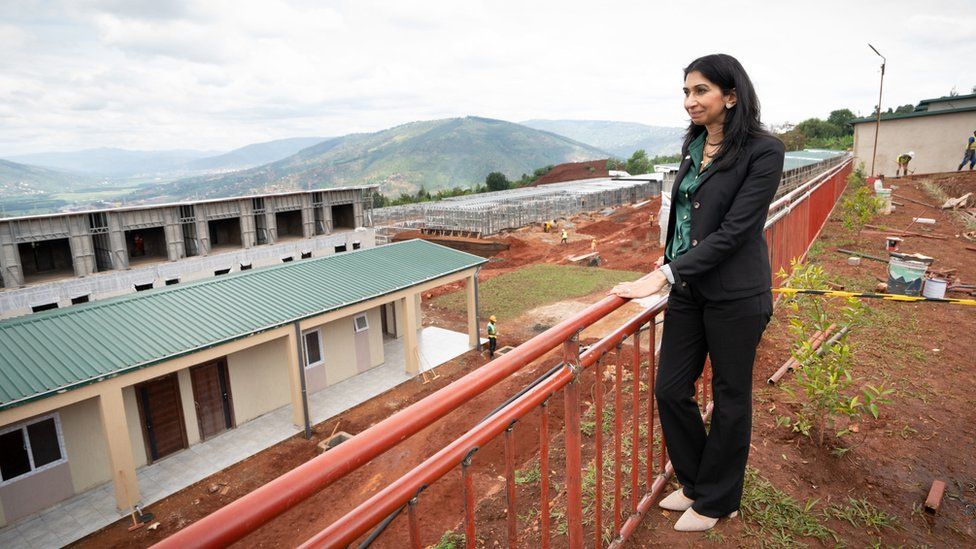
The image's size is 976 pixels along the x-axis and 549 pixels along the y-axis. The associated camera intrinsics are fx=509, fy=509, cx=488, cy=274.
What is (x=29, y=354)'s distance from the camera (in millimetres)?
8867

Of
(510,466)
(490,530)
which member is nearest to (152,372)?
(490,530)

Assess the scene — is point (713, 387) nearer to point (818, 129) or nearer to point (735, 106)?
point (735, 106)

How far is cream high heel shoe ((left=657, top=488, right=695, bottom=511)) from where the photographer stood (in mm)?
2758

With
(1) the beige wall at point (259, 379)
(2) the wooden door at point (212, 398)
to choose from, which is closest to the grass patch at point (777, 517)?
(1) the beige wall at point (259, 379)

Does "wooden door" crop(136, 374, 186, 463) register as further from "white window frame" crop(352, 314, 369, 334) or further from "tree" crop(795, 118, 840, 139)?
"tree" crop(795, 118, 840, 139)

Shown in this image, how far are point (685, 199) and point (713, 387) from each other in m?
0.93

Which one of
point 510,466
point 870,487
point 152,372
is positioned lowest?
point 152,372

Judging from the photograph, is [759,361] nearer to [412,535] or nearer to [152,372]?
[412,535]

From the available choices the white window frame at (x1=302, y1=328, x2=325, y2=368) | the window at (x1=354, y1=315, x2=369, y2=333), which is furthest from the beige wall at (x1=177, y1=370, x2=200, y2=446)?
the window at (x1=354, y1=315, x2=369, y2=333)

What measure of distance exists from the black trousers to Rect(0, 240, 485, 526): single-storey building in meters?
9.57

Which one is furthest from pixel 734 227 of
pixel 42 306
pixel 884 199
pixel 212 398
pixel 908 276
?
pixel 42 306

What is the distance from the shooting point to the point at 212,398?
1139cm

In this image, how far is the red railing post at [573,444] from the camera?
6.31ft

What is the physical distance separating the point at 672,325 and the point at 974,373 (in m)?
4.17
